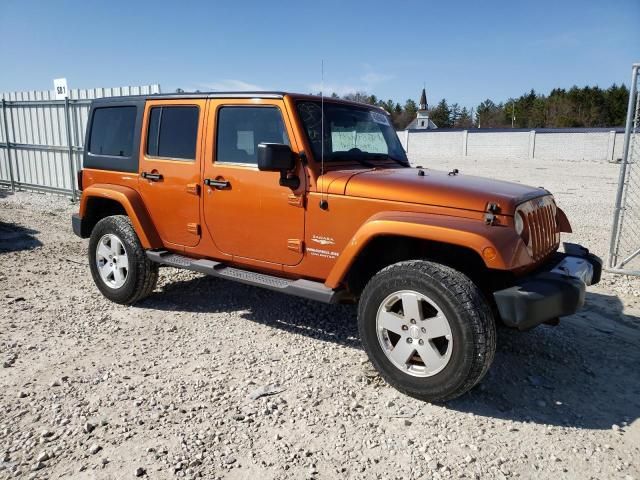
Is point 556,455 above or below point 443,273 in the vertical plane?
below

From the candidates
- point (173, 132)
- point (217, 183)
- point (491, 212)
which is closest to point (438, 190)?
point (491, 212)

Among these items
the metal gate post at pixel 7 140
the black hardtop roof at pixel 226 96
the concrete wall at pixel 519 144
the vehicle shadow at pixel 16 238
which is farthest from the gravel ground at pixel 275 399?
the concrete wall at pixel 519 144

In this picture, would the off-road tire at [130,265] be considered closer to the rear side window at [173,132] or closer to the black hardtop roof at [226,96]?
the rear side window at [173,132]

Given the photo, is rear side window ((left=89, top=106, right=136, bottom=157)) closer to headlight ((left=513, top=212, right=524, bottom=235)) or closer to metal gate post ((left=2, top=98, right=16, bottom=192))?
headlight ((left=513, top=212, right=524, bottom=235))

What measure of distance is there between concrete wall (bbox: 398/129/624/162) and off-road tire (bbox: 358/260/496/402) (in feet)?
102

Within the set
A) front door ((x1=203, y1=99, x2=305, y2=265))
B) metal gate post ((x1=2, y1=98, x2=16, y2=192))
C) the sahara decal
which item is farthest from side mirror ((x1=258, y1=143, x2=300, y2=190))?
metal gate post ((x1=2, y1=98, x2=16, y2=192))

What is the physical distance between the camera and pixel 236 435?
2.89m

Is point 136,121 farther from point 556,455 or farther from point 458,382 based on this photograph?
point 556,455

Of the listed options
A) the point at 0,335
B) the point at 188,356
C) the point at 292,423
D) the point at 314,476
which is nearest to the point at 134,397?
the point at 188,356

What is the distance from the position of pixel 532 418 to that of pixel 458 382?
0.54 meters

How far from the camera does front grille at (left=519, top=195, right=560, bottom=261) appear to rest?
3248 millimetres

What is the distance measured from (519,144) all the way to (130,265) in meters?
35.4

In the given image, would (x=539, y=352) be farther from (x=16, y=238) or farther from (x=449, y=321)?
(x=16, y=238)

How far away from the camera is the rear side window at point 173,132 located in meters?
4.38
